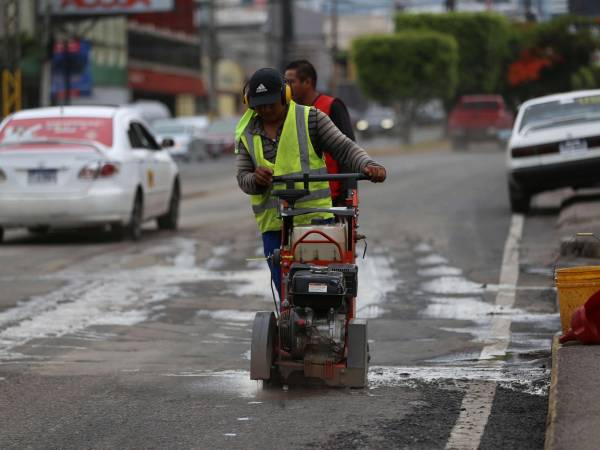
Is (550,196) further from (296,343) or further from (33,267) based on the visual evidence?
(296,343)

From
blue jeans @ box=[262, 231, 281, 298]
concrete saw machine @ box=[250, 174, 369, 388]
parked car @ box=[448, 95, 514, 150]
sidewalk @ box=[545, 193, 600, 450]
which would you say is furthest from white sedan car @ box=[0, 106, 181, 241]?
parked car @ box=[448, 95, 514, 150]

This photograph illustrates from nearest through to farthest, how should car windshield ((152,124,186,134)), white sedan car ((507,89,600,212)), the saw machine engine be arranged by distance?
1. the saw machine engine
2. white sedan car ((507,89,600,212))
3. car windshield ((152,124,186,134))

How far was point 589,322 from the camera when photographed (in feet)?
25.6

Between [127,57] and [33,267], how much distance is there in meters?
62.5

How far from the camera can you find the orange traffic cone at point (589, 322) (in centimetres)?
777

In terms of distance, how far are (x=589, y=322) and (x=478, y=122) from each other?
46.2 m

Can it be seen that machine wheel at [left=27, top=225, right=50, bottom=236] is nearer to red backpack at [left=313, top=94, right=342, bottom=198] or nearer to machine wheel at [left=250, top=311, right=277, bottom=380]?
red backpack at [left=313, top=94, right=342, bottom=198]

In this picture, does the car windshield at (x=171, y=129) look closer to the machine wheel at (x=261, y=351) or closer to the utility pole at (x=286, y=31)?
the machine wheel at (x=261, y=351)

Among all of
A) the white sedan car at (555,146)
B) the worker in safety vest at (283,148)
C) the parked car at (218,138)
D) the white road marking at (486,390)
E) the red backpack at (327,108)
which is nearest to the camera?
the white road marking at (486,390)

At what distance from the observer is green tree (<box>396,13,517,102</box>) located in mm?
71562

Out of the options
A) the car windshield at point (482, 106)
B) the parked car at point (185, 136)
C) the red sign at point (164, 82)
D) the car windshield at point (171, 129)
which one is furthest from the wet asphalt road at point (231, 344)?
the red sign at point (164, 82)

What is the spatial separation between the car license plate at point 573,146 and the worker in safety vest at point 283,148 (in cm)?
1130

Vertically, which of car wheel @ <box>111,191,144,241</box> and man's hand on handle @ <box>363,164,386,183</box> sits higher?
man's hand on handle @ <box>363,164,386,183</box>

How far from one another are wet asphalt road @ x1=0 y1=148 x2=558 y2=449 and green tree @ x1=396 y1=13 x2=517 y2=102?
177 feet
